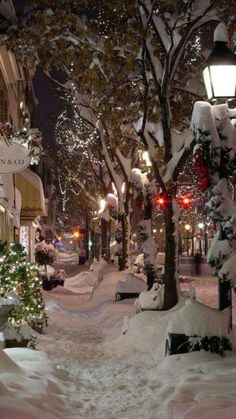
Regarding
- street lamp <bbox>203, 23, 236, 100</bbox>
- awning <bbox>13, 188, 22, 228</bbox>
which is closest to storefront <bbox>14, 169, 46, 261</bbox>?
awning <bbox>13, 188, 22, 228</bbox>

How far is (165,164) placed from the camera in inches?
549

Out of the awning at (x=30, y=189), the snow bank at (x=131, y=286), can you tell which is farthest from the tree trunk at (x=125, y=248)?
the snow bank at (x=131, y=286)

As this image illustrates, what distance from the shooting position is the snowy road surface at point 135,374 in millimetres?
7215

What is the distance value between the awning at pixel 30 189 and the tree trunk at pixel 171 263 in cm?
765

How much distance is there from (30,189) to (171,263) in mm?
9297

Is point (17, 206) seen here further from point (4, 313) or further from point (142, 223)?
point (4, 313)

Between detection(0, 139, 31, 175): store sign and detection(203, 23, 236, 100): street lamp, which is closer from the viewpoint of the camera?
detection(203, 23, 236, 100): street lamp

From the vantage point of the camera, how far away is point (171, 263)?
44.7 feet

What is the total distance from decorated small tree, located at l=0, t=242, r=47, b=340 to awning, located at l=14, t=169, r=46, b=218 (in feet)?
26.5

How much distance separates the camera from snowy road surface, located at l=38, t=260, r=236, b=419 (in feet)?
23.7

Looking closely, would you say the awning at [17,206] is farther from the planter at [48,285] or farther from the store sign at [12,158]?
the store sign at [12,158]

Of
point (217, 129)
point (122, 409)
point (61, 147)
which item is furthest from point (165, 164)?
point (61, 147)

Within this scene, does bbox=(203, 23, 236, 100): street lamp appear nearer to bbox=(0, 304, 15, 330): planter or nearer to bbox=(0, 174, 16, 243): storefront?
bbox=(0, 304, 15, 330): planter

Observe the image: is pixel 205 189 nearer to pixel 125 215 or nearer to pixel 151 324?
pixel 151 324
